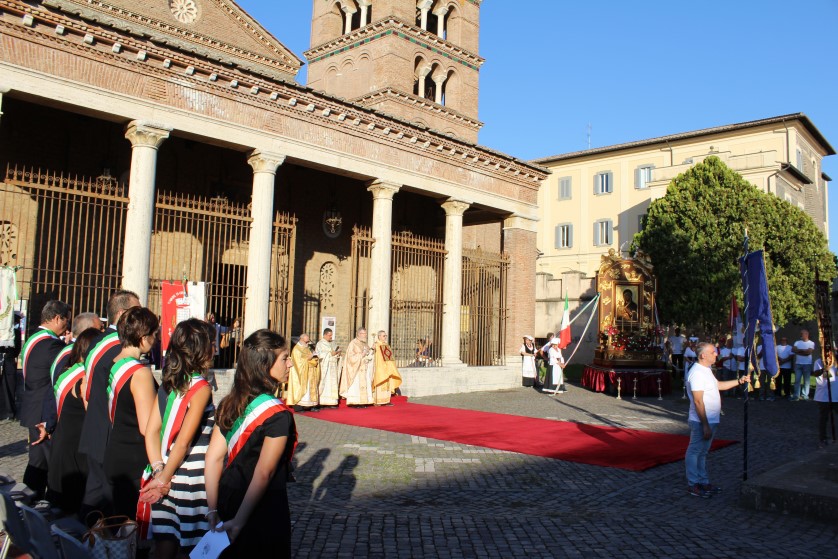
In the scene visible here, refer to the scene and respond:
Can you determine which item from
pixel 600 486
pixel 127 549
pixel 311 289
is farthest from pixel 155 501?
pixel 311 289

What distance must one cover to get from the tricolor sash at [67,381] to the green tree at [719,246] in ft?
86.3

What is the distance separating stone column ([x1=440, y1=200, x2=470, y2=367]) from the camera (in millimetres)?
18844

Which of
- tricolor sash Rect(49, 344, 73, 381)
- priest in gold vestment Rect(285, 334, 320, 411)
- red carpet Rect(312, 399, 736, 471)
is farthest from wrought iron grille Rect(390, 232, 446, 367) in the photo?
tricolor sash Rect(49, 344, 73, 381)

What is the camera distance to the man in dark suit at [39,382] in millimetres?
5926

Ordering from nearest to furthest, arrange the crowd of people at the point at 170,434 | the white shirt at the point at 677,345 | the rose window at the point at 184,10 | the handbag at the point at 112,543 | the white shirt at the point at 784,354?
the crowd of people at the point at 170,434 → the handbag at the point at 112,543 → the white shirt at the point at 784,354 → the rose window at the point at 184,10 → the white shirt at the point at 677,345

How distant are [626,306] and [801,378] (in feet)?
16.8

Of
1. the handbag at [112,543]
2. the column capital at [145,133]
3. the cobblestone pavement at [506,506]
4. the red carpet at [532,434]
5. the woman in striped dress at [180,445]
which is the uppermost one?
the column capital at [145,133]

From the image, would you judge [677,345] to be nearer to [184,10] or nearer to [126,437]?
[184,10]

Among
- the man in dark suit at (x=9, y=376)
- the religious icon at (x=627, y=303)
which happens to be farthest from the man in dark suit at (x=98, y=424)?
the religious icon at (x=627, y=303)

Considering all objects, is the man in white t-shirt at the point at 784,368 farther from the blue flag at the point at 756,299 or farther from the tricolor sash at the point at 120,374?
the tricolor sash at the point at 120,374

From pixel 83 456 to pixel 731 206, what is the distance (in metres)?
28.1

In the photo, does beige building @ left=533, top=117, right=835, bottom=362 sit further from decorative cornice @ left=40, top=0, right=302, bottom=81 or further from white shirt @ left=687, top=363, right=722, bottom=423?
white shirt @ left=687, top=363, right=722, bottom=423

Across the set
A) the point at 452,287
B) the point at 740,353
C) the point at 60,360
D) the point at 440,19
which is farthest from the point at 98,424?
the point at 440,19

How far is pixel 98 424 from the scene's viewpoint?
4.38m
